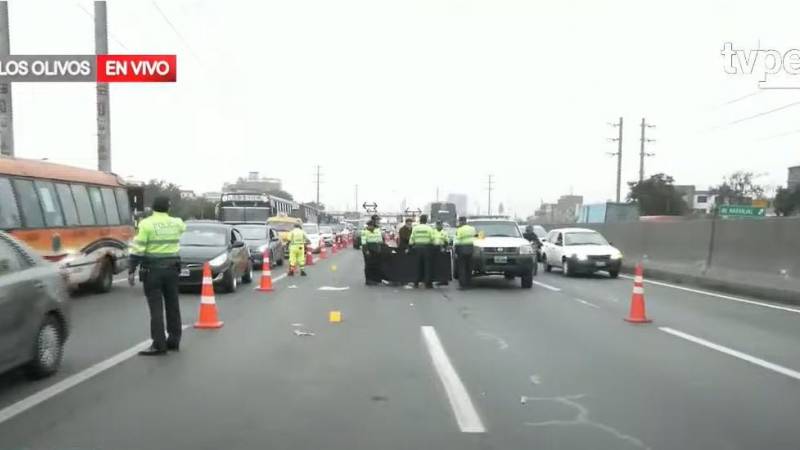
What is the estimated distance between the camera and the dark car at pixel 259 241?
2358cm

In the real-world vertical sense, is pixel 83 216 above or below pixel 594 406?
above

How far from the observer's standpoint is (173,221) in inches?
348

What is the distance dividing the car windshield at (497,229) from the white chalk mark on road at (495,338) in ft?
29.3

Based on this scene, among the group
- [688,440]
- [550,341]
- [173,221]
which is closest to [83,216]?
[173,221]

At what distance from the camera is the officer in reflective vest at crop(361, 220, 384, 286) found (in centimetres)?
1847

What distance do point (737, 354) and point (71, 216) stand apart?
40.2 feet

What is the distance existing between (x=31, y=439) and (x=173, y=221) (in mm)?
3996

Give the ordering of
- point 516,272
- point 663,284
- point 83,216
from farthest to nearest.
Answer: point 663,284 → point 516,272 → point 83,216

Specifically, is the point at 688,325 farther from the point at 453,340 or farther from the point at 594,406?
the point at 594,406

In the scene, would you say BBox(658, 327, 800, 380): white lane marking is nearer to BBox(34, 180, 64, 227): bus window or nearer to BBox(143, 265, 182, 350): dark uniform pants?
BBox(143, 265, 182, 350): dark uniform pants

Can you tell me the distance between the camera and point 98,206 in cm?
1605

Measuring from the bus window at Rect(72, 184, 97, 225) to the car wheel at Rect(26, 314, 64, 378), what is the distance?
8234 mm

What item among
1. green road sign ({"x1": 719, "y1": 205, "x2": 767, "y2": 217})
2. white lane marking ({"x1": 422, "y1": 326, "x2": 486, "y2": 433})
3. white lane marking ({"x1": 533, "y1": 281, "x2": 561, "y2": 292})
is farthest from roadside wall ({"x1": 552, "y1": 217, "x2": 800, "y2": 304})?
green road sign ({"x1": 719, "y1": 205, "x2": 767, "y2": 217})

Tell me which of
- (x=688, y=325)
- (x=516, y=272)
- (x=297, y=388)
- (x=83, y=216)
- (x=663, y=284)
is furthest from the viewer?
(x=663, y=284)
